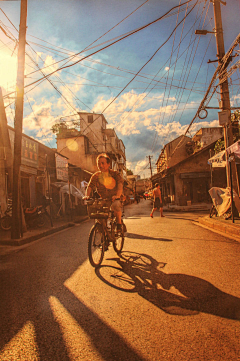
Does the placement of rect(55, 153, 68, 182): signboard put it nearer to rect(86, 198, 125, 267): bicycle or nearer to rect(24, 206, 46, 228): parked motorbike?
rect(24, 206, 46, 228): parked motorbike

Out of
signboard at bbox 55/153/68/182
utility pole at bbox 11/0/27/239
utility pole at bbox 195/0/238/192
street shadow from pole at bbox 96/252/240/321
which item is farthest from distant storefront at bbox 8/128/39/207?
street shadow from pole at bbox 96/252/240/321

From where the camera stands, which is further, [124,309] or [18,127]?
[18,127]

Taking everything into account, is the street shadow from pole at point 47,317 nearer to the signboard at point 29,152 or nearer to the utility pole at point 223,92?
the utility pole at point 223,92

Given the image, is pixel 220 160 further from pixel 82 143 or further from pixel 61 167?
pixel 82 143

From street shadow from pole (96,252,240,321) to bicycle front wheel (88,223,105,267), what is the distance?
6.7 inches

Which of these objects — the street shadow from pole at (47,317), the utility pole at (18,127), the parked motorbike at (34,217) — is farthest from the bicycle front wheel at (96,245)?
the parked motorbike at (34,217)

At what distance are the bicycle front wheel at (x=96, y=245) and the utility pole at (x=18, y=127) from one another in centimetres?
475

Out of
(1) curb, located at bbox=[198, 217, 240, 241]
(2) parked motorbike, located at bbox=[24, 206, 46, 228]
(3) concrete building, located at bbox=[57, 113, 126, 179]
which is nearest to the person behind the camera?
(1) curb, located at bbox=[198, 217, 240, 241]

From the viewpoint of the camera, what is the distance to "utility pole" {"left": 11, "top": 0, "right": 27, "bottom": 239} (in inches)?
329

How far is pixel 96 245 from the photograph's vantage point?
14.8ft

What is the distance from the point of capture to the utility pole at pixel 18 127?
8367 mm

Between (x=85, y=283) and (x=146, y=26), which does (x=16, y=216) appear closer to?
(x=85, y=283)

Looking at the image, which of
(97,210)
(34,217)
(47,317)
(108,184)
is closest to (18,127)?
(34,217)

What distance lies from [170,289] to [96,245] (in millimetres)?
1683
